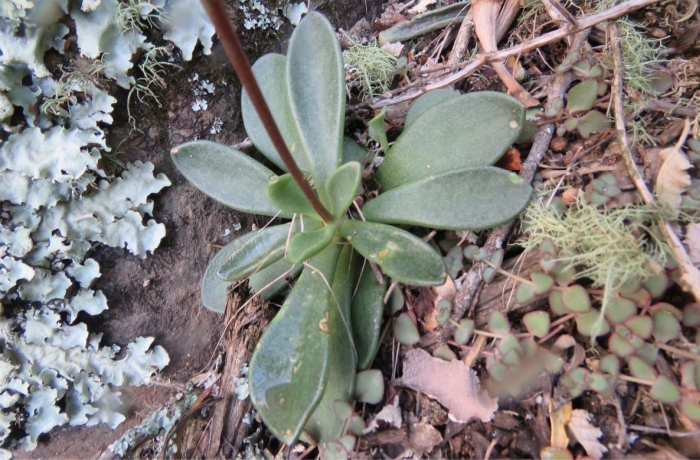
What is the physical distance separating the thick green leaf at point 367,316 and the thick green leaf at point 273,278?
0.23 m

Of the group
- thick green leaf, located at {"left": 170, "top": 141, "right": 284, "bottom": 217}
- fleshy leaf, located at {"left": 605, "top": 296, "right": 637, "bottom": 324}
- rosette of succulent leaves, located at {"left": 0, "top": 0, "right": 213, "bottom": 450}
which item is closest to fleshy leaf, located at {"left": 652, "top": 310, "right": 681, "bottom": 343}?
fleshy leaf, located at {"left": 605, "top": 296, "right": 637, "bottom": 324}

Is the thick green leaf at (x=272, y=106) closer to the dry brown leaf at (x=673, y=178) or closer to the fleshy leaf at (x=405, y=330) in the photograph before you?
the fleshy leaf at (x=405, y=330)

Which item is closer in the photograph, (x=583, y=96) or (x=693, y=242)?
(x=693, y=242)

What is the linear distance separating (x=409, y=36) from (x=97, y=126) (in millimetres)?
1150

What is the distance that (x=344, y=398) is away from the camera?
1.19 meters

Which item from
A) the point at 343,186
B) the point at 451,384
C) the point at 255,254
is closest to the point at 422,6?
the point at 343,186

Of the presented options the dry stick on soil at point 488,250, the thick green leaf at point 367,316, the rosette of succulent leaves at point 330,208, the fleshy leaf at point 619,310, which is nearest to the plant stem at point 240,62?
the rosette of succulent leaves at point 330,208

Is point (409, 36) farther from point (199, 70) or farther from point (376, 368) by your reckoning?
point (376, 368)

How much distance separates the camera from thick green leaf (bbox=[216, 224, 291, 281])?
49.2 inches

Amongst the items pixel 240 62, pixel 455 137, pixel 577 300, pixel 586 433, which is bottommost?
pixel 586 433

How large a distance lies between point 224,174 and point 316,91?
41 centimetres

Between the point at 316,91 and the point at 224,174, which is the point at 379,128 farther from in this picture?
the point at 224,174

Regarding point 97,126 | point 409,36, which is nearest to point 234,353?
point 97,126

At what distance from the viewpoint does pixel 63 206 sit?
1.37 meters
